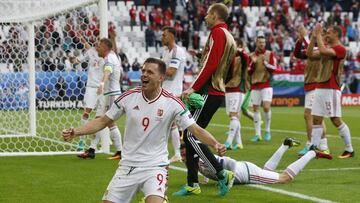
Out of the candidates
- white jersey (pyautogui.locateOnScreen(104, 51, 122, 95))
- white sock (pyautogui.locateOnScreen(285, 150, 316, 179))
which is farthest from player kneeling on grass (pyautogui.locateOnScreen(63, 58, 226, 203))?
white jersey (pyautogui.locateOnScreen(104, 51, 122, 95))

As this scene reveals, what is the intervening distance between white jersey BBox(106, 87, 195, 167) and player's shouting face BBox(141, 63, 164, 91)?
0.13 meters

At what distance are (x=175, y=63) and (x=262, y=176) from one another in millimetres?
3472

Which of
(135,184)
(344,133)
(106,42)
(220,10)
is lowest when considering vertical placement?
(344,133)

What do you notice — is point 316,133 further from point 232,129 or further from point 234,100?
point 234,100

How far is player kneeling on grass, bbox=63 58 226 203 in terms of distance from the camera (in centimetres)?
708

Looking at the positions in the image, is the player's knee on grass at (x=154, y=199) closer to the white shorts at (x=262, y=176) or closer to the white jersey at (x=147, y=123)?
the white jersey at (x=147, y=123)

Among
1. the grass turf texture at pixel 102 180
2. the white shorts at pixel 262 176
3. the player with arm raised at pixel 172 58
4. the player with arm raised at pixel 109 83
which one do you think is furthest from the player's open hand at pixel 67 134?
the player with arm raised at pixel 109 83

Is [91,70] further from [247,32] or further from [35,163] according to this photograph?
[247,32]

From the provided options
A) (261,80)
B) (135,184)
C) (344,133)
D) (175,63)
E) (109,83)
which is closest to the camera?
(135,184)

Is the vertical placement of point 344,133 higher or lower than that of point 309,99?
lower

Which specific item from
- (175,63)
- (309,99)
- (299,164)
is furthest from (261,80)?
(299,164)

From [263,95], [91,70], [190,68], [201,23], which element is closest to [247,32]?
[201,23]

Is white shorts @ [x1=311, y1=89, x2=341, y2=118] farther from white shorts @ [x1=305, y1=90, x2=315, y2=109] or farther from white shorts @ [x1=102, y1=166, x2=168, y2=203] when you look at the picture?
white shorts @ [x1=102, y1=166, x2=168, y2=203]

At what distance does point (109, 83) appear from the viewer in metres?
14.3
